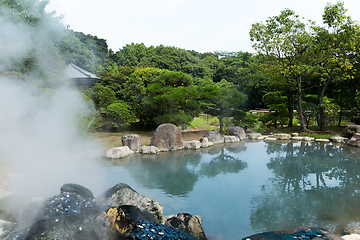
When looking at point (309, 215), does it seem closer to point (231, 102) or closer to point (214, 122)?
point (231, 102)

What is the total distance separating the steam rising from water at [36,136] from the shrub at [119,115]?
3.05m

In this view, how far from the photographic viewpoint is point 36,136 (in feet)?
18.0

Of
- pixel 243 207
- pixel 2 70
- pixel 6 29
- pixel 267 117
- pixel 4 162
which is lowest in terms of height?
pixel 243 207

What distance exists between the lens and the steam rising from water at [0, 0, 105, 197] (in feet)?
15.9

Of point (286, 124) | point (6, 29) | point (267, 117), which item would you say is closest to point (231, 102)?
point (267, 117)

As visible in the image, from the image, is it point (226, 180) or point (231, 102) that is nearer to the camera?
point (226, 180)

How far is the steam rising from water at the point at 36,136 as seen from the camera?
15.9ft

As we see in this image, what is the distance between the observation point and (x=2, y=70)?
6320 millimetres

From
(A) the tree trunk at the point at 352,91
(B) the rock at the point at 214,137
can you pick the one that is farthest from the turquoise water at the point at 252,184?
(A) the tree trunk at the point at 352,91

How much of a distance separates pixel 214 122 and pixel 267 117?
9.95 feet

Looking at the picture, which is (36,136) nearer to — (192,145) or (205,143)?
(192,145)

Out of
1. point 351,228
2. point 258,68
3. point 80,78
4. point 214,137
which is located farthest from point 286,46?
point 80,78

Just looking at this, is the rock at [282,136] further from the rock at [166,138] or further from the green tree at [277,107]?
the rock at [166,138]

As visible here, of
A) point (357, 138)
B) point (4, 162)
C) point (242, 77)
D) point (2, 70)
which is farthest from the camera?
point (242, 77)
